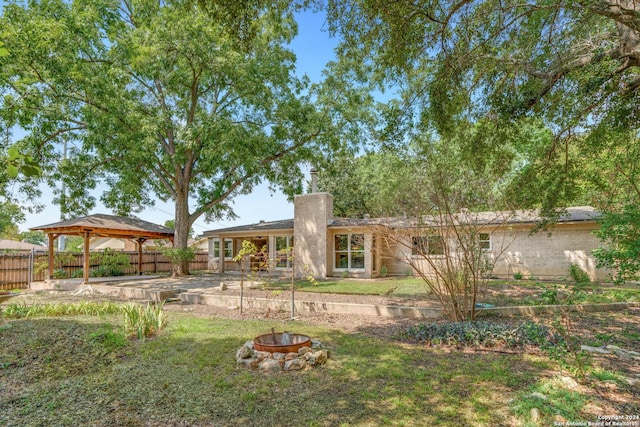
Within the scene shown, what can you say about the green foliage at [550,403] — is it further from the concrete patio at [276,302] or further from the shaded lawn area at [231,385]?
the concrete patio at [276,302]

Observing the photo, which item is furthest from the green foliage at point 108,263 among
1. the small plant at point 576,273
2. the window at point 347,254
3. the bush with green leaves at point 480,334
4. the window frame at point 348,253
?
the small plant at point 576,273

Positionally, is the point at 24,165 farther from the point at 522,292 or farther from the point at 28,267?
the point at 28,267

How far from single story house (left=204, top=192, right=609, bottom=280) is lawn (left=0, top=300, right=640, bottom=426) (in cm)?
705

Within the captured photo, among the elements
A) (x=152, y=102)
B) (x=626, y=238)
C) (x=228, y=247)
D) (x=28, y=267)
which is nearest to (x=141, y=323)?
(x=626, y=238)

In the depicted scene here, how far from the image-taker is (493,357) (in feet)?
16.6

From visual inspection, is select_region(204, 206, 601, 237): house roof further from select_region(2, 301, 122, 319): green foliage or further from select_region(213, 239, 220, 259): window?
select_region(2, 301, 122, 319): green foliage

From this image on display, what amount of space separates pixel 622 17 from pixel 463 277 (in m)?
4.60

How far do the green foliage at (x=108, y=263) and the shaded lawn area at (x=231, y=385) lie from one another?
1172cm

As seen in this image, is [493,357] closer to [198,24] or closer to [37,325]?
[37,325]

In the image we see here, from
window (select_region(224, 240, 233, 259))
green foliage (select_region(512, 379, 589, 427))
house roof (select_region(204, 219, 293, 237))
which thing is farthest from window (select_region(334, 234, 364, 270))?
green foliage (select_region(512, 379, 589, 427))

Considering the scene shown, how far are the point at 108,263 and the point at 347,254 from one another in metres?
11.8

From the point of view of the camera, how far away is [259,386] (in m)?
4.13

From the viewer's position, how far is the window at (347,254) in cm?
1627

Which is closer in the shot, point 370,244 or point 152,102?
point 370,244
